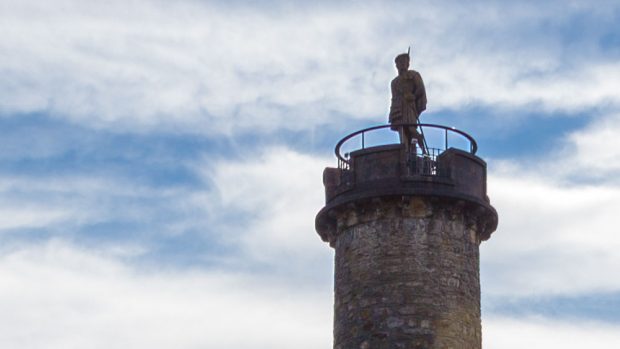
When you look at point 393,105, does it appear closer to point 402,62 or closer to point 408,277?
point 402,62

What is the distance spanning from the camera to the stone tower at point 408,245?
26188 millimetres

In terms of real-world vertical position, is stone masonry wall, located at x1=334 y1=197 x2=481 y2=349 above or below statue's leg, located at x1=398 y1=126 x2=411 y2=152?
below

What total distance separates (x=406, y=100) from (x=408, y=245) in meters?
3.65

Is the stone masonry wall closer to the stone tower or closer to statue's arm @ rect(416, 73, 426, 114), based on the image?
the stone tower

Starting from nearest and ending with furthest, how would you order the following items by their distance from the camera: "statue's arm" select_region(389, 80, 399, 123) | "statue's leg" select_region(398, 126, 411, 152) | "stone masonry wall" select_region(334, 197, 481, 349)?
"stone masonry wall" select_region(334, 197, 481, 349) < "statue's leg" select_region(398, 126, 411, 152) < "statue's arm" select_region(389, 80, 399, 123)

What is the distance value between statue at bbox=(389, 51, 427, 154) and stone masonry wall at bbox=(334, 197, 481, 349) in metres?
1.84

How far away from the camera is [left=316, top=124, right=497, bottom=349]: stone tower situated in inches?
1031

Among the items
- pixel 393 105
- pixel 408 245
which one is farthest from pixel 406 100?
pixel 408 245

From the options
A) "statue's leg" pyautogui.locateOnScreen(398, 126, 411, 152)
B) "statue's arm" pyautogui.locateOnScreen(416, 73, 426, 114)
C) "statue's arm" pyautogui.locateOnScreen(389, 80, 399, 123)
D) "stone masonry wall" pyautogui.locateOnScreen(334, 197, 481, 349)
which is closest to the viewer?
"stone masonry wall" pyautogui.locateOnScreen(334, 197, 481, 349)

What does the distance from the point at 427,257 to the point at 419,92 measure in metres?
4.10

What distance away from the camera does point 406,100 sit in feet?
93.9

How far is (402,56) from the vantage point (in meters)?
29.0

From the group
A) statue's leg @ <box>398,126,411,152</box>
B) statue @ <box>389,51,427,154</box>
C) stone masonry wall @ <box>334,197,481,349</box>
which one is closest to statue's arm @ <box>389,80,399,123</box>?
statue @ <box>389,51,427,154</box>

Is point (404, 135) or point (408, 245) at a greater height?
point (404, 135)
